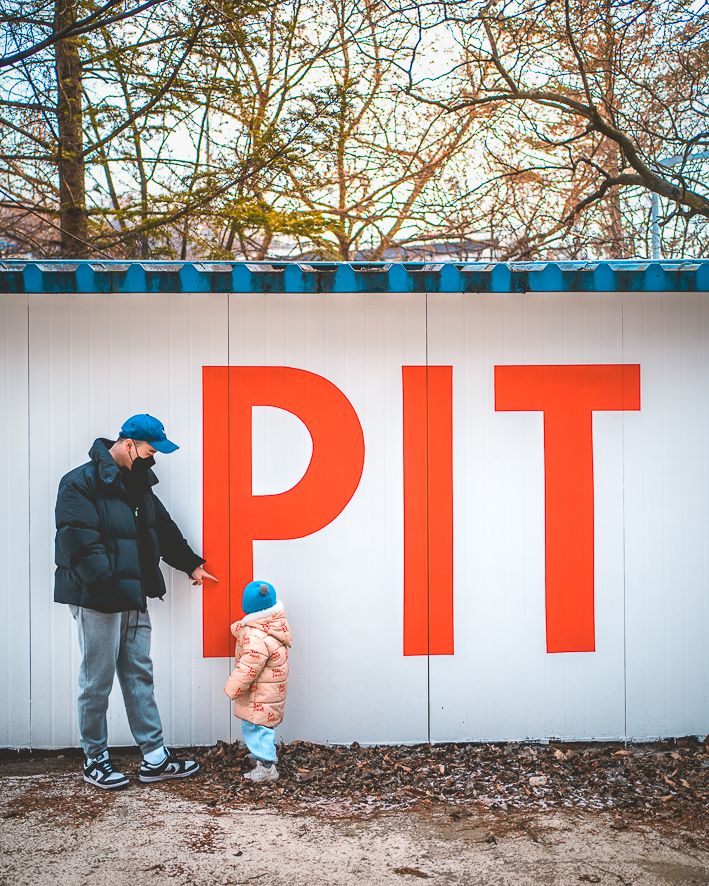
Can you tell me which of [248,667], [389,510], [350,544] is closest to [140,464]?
[248,667]

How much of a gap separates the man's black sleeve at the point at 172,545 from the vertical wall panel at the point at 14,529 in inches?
34.9

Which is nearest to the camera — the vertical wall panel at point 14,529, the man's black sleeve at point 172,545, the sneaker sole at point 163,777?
the sneaker sole at point 163,777

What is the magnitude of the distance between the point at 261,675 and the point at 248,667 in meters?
0.12

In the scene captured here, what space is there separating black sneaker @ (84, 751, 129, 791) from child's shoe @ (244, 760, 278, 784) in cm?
68

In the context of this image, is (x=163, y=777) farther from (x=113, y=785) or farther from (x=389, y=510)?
(x=389, y=510)

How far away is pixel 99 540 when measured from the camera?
427cm

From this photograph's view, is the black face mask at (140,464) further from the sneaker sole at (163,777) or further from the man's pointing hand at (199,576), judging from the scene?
the sneaker sole at (163,777)

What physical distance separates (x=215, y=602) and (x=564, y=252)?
10.2 m

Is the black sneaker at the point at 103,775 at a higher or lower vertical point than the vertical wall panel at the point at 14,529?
lower

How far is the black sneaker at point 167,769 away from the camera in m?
4.54

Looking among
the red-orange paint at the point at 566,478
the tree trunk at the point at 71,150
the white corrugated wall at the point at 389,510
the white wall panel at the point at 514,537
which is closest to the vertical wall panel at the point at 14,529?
the white corrugated wall at the point at 389,510

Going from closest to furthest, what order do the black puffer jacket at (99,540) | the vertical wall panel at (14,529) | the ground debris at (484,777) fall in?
the black puffer jacket at (99,540)
the ground debris at (484,777)
the vertical wall panel at (14,529)

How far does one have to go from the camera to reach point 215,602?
5.04 meters

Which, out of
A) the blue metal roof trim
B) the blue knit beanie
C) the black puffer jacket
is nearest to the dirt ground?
the blue knit beanie
